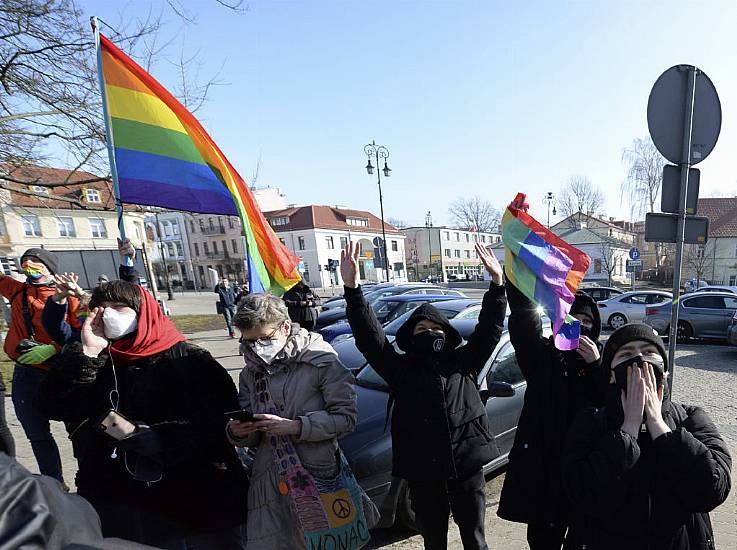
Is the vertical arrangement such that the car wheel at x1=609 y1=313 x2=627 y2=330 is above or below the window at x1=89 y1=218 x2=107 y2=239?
below

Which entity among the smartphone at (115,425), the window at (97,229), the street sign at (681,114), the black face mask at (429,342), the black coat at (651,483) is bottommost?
the black coat at (651,483)

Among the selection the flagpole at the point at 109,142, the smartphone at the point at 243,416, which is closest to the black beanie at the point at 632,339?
the smartphone at the point at 243,416

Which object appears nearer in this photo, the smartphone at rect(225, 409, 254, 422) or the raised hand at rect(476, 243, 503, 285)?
the smartphone at rect(225, 409, 254, 422)

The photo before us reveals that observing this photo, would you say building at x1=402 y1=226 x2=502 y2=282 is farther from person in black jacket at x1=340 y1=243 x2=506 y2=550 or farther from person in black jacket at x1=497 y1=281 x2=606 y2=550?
person in black jacket at x1=497 y1=281 x2=606 y2=550

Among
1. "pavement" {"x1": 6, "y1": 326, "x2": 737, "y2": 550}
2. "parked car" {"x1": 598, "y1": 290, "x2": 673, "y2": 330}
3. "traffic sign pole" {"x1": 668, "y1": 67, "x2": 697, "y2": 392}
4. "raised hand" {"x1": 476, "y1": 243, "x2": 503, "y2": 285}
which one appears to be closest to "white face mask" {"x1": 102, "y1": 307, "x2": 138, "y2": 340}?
"raised hand" {"x1": 476, "y1": 243, "x2": 503, "y2": 285}

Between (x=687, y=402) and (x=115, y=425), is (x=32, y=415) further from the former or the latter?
(x=687, y=402)

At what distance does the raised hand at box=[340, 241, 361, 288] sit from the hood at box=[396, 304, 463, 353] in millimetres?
427

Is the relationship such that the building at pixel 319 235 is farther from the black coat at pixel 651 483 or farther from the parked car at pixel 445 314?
the black coat at pixel 651 483

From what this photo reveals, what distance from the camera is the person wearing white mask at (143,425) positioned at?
1.87 metres

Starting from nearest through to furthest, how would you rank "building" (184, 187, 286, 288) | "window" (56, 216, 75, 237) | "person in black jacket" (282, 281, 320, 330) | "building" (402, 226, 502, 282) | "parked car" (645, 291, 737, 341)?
"person in black jacket" (282, 281, 320, 330) → "parked car" (645, 291, 737, 341) → "window" (56, 216, 75, 237) → "building" (184, 187, 286, 288) → "building" (402, 226, 502, 282)

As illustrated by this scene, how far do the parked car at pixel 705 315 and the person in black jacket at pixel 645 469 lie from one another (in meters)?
10.4

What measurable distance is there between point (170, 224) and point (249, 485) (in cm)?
6525

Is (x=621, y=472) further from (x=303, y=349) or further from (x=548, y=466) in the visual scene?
(x=303, y=349)

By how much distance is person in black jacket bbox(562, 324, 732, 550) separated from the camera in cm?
141
